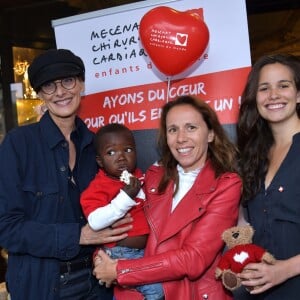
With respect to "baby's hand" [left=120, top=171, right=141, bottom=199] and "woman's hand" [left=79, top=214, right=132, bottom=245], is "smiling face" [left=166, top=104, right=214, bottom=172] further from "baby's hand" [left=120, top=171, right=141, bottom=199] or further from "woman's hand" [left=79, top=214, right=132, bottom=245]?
"woman's hand" [left=79, top=214, right=132, bottom=245]

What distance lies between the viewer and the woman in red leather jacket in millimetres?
2100

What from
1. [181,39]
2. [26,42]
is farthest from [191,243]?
[26,42]

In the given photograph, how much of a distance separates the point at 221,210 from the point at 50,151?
870 mm

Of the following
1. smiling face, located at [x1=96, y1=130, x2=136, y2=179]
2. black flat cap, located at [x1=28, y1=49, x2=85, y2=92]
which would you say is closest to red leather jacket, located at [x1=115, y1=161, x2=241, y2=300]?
smiling face, located at [x1=96, y1=130, x2=136, y2=179]

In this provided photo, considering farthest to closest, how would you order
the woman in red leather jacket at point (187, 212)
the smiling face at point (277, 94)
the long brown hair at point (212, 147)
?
the long brown hair at point (212, 147) < the smiling face at point (277, 94) < the woman in red leather jacket at point (187, 212)

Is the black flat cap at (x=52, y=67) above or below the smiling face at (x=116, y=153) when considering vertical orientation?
above

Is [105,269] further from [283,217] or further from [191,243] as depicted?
[283,217]

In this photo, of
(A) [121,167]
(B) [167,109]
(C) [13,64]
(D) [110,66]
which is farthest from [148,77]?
(C) [13,64]

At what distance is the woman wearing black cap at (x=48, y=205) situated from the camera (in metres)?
2.24

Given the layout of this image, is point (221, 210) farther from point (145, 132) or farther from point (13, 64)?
point (13, 64)

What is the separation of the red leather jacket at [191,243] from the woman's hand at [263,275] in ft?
0.61

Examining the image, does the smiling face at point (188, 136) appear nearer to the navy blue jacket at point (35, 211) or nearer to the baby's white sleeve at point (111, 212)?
the baby's white sleeve at point (111, 212)

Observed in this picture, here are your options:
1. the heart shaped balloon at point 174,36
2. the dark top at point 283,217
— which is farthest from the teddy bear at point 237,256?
the heart shaped balloon at point 174,36

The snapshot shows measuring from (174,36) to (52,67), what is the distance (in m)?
0.79
